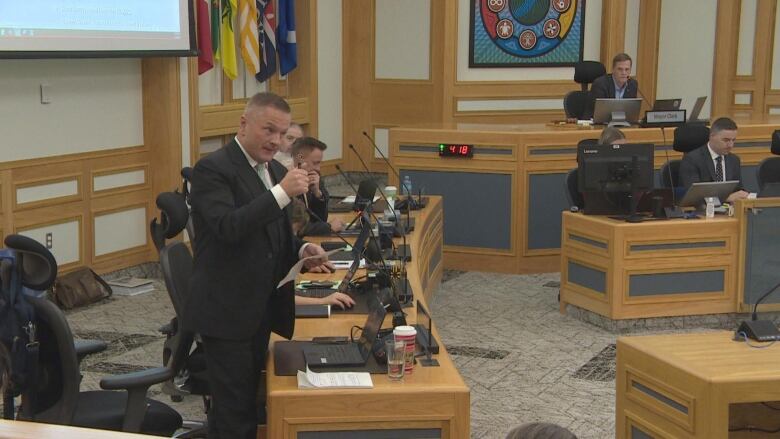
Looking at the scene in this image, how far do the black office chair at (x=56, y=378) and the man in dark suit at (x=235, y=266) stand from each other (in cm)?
26

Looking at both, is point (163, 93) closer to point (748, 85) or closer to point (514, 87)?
point (514, 87)

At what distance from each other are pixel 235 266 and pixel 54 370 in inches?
29.0

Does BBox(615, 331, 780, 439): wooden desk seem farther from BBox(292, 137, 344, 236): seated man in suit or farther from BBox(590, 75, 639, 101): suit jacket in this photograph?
BBox(590, 75, 639, 101): suit jacket

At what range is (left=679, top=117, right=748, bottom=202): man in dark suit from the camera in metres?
7.75

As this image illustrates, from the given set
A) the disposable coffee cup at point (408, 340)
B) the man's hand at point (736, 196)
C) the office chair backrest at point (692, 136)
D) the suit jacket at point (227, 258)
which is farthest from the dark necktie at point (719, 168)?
the suit jacket at point (227, 258)

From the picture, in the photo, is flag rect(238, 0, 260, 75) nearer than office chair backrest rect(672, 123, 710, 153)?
No

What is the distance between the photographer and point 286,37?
443 inches

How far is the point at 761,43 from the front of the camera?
42.6ft

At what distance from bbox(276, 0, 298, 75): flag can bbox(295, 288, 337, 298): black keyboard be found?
21.9 ft

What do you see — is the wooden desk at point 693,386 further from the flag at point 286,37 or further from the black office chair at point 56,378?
the flag at point 286,37

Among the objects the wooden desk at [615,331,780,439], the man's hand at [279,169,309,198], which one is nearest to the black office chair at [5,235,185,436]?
the man's hand at [279,169,309,198]

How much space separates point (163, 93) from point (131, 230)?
1130mm

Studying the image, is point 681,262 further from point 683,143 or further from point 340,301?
point 340,301

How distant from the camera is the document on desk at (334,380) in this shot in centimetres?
351
